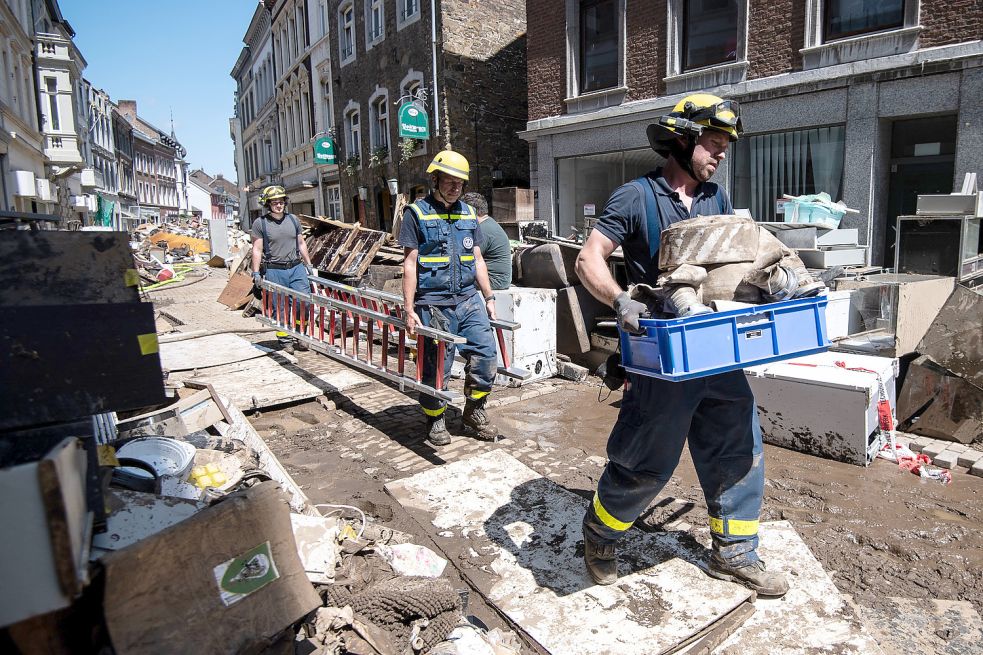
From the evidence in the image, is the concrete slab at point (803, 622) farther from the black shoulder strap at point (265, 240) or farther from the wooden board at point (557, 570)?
the black shoulder strap at point (265, 240)

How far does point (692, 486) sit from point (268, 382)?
4063mm

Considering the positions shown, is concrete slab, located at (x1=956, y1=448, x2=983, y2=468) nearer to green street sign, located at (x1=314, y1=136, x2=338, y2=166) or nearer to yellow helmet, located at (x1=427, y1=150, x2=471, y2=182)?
yellow helmet, located at (x1=427, y1=150, x2=471, y2=182)

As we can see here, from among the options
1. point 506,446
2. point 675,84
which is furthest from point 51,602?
point 675,84

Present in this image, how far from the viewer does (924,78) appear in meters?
7.86

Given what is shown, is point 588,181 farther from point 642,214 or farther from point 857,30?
point 642,214

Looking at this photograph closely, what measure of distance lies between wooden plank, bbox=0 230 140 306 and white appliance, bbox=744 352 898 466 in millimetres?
3461

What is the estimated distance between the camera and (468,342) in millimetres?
4363

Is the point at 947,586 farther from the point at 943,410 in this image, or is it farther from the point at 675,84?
the point at 675,84

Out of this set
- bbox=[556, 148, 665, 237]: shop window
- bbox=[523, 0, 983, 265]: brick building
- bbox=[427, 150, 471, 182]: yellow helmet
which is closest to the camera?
bbox=[427, 150, 471, 182]: yellow helmet

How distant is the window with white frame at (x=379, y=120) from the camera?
18.3 m

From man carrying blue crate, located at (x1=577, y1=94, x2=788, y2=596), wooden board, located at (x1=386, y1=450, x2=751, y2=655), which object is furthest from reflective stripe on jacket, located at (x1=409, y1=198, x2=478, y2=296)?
man carrying blue crate, located at (x1=577, y1=94, x2=788, y2=596)

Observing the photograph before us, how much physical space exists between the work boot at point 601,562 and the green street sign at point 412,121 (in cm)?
1328

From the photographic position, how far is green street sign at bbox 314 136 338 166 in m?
21.2

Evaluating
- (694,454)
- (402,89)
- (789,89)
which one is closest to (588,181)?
(789,89)
